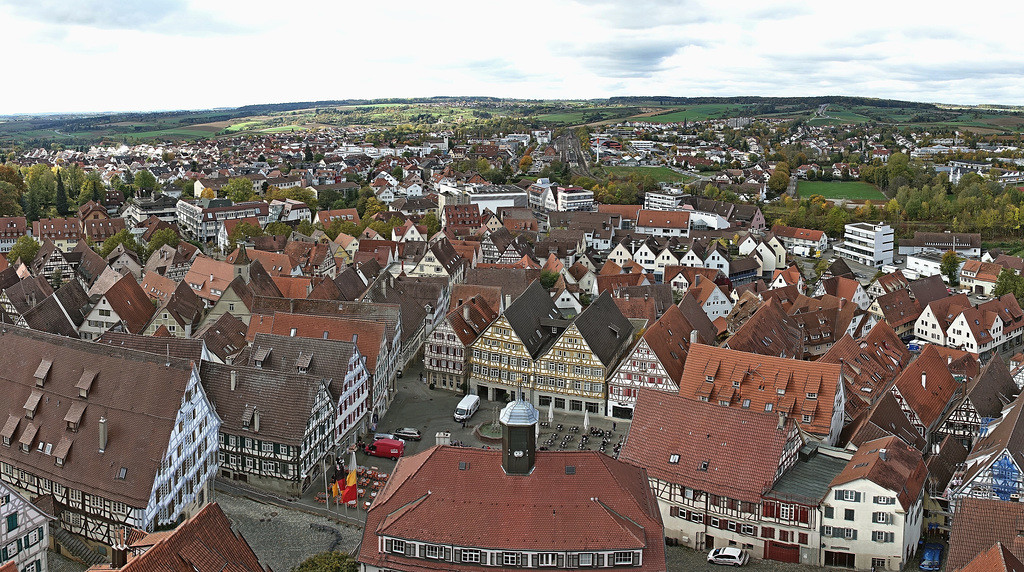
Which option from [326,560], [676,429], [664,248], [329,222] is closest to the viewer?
[326,560]

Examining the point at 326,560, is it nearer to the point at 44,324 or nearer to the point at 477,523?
the point at 477,523

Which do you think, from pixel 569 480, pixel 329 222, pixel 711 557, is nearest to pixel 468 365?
pixel 711 557

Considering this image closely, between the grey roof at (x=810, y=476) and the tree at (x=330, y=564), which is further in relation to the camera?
the grey roof at (x=810, y=476)

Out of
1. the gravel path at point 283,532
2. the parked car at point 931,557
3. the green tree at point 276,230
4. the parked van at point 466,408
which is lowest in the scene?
the parked car at point 931,557

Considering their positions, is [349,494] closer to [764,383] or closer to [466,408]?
[466,408]

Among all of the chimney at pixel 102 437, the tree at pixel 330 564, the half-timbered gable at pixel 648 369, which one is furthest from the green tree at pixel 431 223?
the tree at pixel 330 564

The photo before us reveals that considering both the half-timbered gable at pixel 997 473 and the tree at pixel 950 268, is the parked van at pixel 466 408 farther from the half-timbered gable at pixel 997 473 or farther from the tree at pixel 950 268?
the tree at pixel 950 268
